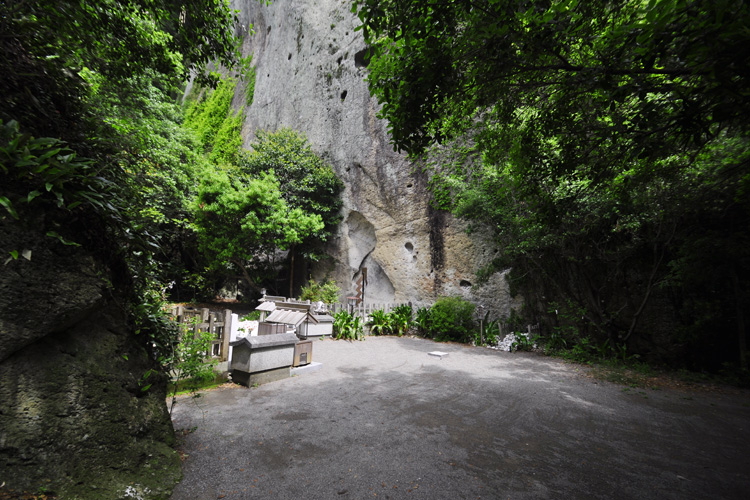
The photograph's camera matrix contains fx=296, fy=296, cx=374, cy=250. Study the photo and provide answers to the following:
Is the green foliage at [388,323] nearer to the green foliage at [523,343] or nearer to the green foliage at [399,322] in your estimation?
the green foliage at [399,322]

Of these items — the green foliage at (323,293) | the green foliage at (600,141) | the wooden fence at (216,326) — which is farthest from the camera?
the green foliage at (323,293)

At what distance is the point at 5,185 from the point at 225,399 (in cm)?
387

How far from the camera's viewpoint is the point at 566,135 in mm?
3695

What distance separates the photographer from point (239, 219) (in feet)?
45.0

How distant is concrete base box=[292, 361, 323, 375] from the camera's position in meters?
6.17

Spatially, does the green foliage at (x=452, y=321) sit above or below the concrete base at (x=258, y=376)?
above

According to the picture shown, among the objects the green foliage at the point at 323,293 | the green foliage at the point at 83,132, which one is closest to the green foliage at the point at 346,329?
the green foliage at the point at 323,293

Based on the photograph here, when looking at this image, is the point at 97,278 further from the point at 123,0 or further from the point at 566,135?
the point at 566,135

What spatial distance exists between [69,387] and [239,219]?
1247 centimetres

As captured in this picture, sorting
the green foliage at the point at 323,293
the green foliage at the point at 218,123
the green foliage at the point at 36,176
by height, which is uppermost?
the green foliage at the point at 218,123

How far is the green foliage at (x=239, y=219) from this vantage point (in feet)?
42.5

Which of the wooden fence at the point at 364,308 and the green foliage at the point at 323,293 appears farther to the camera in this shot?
the green foliage at the point at 323,293

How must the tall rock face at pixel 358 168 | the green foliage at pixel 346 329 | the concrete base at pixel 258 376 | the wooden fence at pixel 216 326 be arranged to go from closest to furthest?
the concrete base at pixel 258 376 < the wooden fence at pixel 216 326 < the green foliage at pixel 346 329 < the tall rock face at pixel 358 168

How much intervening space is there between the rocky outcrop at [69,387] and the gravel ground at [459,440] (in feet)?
1.74
